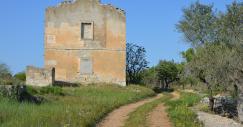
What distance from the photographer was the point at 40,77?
46.7m

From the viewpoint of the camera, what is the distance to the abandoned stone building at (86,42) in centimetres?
5316

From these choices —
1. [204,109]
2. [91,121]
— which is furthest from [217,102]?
[91,121]

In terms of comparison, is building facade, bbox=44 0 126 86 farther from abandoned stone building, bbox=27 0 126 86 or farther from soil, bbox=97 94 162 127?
soil, bbox=97 94 162 127

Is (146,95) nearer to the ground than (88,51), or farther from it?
nearer to the ground

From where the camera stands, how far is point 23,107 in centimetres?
2170

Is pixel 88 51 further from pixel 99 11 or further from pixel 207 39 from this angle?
pixel 207 39

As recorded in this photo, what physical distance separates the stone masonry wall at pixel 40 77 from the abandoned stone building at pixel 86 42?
6044mm

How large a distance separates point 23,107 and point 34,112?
5.57 feet

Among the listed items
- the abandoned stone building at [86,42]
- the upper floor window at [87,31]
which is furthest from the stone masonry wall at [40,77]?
the upper floor window at [87,31]

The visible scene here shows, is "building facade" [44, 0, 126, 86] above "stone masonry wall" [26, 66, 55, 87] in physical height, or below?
above

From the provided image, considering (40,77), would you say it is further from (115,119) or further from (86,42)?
(115,119)

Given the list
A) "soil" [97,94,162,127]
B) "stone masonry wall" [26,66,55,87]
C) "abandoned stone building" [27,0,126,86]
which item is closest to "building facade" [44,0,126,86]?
"abandoned stone building" [27,0,126,86]

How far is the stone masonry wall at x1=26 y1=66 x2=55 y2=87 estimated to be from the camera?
4644cm

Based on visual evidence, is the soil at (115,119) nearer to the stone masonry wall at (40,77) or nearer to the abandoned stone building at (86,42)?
the stone masonry wall at (40,77)
